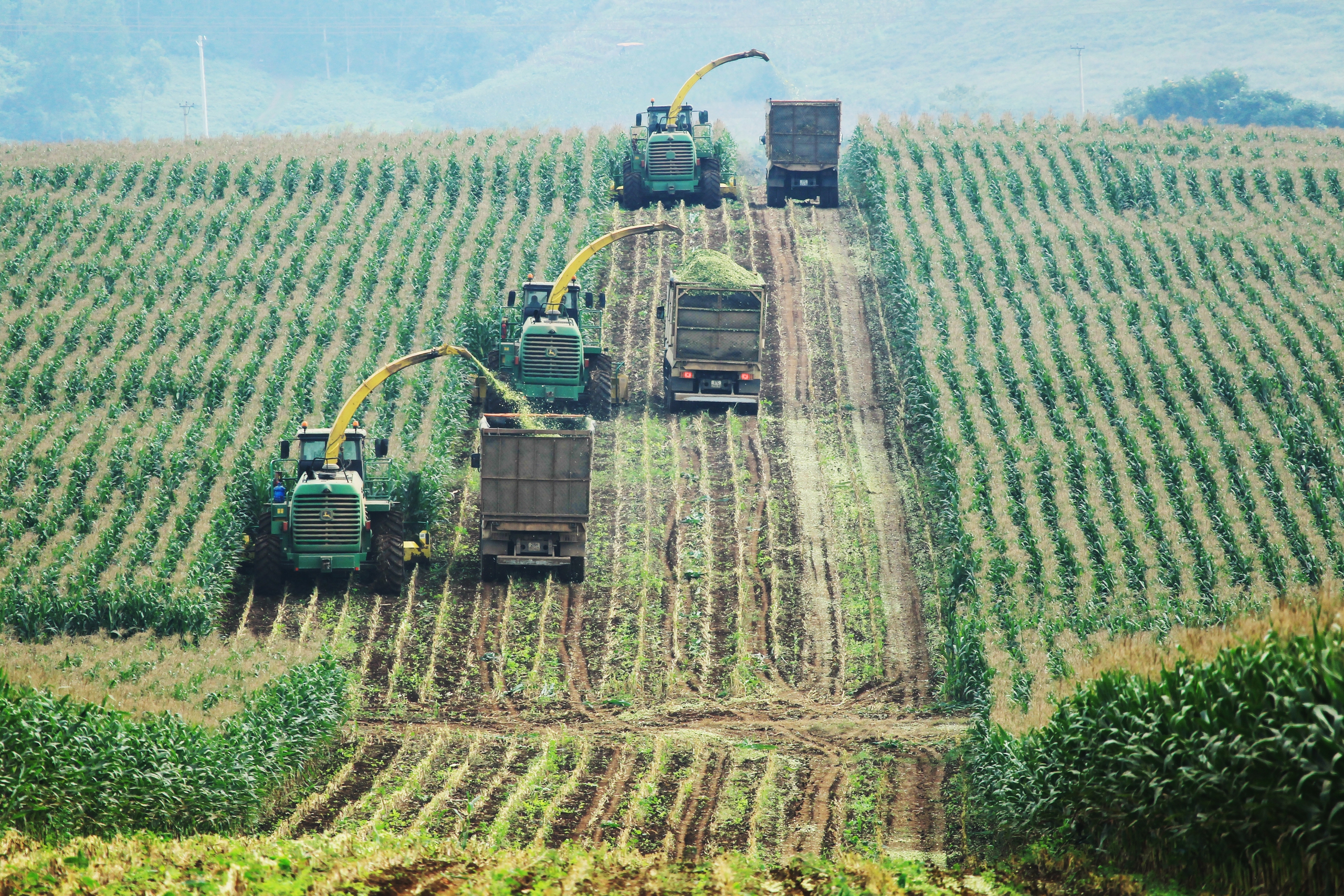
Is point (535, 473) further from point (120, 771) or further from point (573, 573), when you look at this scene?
point (120, 771)

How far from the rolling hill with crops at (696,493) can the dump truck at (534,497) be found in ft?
2.56

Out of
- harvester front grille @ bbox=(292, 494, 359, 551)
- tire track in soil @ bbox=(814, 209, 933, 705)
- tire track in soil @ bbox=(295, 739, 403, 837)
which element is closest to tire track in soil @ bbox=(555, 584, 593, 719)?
tire track in soil @ bbox=(295, 739, 403, 837)

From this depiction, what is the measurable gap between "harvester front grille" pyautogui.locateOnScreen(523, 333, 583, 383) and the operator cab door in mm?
5914

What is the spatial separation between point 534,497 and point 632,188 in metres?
18.9

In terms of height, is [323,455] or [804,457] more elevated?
[323,455]

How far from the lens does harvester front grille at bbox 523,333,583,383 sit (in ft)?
96.1

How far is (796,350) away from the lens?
3544 cm

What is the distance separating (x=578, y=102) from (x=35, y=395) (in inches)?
4111

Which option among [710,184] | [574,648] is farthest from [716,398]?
[710,184]

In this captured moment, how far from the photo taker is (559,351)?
2938cm

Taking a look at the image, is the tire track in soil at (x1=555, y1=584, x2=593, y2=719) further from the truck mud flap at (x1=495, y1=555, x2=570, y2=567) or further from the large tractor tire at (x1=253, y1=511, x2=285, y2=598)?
the large tractor tire at (x1=253, y1=511, x2=285, y2=598)

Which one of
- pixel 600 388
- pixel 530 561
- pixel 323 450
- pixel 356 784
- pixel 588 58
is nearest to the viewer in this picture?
pixel 356 784

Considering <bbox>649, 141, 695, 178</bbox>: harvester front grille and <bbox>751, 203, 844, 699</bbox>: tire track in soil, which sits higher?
<bbox>649, 141, 695, 178</bbox>: harvester front grille

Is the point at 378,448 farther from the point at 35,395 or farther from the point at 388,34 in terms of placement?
the point at 388,34
